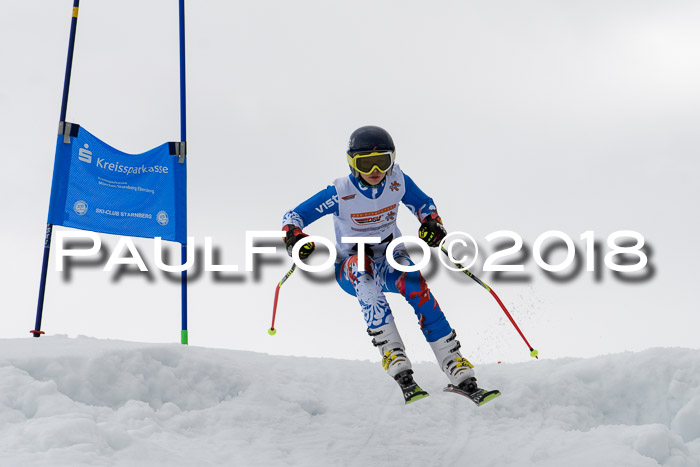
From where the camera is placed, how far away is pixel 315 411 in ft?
18.0

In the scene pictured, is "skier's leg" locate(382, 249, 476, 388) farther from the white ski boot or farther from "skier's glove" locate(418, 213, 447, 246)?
"skier's glove" locate(418, 213, 447, 246)

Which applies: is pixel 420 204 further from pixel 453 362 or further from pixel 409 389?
pixel 409 389

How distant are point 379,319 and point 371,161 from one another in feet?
4.16

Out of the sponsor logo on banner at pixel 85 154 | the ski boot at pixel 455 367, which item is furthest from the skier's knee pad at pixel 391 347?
the sponsor logo on banner at pixel 85 154

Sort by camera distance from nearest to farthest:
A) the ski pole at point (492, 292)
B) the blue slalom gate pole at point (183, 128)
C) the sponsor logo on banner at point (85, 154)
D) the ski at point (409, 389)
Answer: the ski at point (409, 389)
the ski pole at point (492, 292)
the blue slalom gate pole at point (183, 128)
the sponsor logo on banner at point (85, 154)

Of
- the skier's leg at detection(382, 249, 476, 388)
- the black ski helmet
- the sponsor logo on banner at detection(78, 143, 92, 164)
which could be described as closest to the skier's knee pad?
the skier's leg at detection(382, 249, 476, 388)

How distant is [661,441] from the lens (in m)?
4.71

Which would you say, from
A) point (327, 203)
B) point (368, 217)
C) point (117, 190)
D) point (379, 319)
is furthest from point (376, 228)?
point (117, 190)

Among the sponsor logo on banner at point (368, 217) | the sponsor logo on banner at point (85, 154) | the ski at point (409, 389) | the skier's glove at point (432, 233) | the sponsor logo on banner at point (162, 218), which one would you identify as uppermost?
the sponsor logo on banner at point (85, 154)

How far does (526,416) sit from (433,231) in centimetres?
177

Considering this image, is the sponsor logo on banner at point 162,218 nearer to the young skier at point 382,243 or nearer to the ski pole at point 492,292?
the young skier at point 382,243

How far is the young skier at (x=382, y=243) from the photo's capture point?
4.98m

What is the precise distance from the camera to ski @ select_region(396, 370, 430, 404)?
15.3 ft

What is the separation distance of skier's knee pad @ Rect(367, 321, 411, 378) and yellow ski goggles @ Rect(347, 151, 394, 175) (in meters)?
1.24
